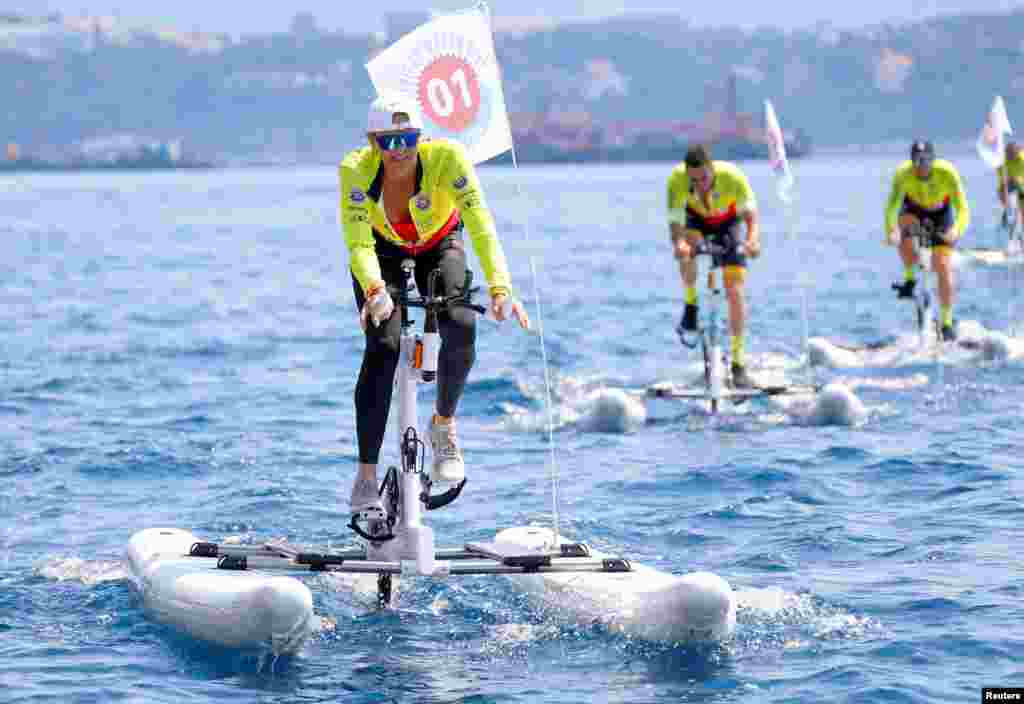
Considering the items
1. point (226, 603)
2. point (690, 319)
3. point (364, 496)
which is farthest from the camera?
point (690, 319)

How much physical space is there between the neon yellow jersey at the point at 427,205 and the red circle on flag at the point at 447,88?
0.62 metres

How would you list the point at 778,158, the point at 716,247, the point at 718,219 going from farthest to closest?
the point at 778,158 < the point at 718,219 < the point at 716,247

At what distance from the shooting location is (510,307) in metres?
9.06

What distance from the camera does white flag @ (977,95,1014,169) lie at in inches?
993

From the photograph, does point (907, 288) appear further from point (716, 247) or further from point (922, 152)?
point (716, 247)

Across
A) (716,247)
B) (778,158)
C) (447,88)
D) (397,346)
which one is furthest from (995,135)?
(397,346)

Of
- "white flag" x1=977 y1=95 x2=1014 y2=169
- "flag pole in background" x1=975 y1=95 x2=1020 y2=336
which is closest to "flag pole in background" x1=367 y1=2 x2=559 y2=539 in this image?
"flag pole in background" x1=975 y1=95 x2=1020 y2=336

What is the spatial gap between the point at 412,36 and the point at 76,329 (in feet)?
63.1

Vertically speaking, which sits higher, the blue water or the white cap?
the white cap

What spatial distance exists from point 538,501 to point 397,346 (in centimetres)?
398

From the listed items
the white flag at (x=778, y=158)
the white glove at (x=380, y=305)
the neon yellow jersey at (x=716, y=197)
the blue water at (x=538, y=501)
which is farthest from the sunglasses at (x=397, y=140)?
the white flag at (x=778, y=158)

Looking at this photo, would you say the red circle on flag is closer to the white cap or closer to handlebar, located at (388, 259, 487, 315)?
the white cap

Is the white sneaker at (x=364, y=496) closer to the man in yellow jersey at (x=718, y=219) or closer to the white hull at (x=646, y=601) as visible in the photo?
the white hull at (x=646, y=601)

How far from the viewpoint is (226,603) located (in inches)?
347
